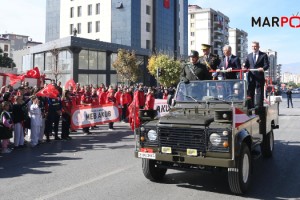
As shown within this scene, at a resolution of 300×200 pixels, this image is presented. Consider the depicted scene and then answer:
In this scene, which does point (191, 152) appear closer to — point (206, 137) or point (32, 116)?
point (206, 137)

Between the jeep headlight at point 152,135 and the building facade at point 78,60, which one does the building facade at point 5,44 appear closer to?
the building facade at point 78,60

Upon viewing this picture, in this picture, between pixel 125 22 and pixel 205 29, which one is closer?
pixel 125 22

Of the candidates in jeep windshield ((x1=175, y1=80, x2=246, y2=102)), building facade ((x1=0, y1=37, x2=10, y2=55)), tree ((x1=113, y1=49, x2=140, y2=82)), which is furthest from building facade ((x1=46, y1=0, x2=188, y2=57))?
building facade ((x1=0, y1=37, x2=10, y2=55))

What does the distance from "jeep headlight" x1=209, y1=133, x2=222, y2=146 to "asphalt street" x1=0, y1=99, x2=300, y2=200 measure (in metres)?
0.96

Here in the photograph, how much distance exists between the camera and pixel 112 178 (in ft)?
21.9

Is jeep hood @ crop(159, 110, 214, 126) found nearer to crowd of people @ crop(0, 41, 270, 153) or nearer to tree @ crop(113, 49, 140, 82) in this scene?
crowd of people @ crop(0, 41, 270, 153)

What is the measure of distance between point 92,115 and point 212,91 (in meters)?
7.99

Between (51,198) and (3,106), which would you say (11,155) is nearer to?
(3,106)

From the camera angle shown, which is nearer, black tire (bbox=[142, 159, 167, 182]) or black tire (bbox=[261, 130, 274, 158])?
black tire (bbox=[142, 159, 167, 182])

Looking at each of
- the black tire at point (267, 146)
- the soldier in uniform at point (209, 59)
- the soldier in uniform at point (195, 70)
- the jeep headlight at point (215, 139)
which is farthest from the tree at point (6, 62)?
the jeep headlight at point (215, 139)

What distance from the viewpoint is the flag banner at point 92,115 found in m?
13.2

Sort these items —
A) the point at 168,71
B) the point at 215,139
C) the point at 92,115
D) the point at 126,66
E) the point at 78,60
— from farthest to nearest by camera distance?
the point at 168,71
the point at 126,66
the point at 78,60
the point at 92,115
the point at 215,139

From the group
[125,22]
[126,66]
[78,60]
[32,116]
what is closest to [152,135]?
[32,116]

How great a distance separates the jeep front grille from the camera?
5.41 m
